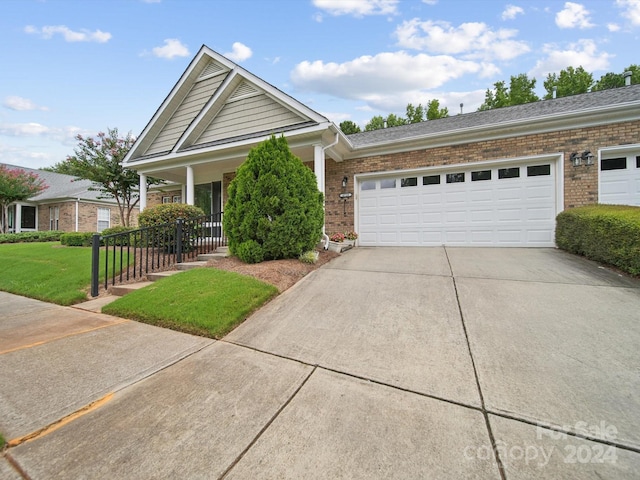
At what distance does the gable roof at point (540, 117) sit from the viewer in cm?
657

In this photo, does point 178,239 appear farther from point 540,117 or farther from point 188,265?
point 540,117

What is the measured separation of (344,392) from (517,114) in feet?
32.5

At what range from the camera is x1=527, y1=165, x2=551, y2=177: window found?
7.29 metres

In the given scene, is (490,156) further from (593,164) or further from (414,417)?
(414,417)

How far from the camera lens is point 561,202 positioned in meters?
7.03

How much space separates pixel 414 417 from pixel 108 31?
1230 cm

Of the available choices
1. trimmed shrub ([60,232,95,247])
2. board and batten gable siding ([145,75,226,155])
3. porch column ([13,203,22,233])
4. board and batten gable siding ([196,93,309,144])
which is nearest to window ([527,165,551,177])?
board and batten gable siding ([196,93,309,144])

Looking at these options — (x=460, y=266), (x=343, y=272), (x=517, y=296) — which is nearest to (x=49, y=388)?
(x=343, y=272)

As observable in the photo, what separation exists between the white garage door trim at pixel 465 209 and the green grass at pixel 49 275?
715 cm

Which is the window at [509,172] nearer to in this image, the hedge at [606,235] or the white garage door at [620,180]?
the hedge at [606,235]

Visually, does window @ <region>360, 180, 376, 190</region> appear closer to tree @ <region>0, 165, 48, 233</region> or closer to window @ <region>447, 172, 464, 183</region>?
window @ <region>447, 172, 464, 183</region>

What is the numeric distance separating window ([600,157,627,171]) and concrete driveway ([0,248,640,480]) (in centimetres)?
492

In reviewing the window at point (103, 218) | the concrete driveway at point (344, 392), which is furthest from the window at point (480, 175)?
the window at point (103, 218)

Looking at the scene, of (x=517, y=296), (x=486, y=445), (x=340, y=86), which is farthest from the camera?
(x=340, y=86)
